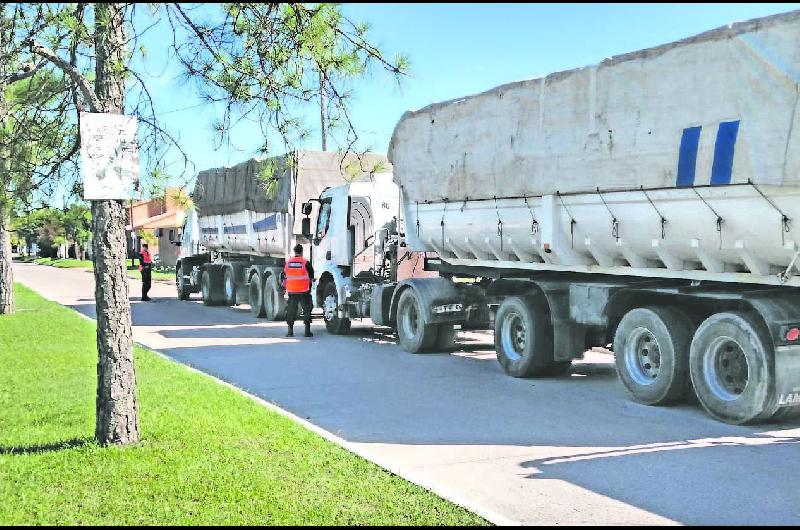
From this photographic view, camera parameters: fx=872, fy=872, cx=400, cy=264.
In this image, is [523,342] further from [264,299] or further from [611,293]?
[264,299]

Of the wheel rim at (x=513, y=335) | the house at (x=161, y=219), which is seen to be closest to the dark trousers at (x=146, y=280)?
the house at (x=161, y=219)

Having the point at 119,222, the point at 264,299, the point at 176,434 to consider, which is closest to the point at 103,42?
the point at 119,222

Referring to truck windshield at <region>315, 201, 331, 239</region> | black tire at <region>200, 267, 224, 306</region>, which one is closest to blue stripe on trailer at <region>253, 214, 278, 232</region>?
truck windshield at <region>315, 201, 331, 239</region>

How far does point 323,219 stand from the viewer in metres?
17.8

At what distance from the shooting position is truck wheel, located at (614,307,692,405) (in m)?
9.31

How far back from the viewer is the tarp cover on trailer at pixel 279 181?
772 cm

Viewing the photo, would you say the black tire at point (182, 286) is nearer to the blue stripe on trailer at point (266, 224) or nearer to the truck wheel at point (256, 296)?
the truck wheel at point (256, 296)

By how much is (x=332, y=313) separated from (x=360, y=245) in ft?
4.91

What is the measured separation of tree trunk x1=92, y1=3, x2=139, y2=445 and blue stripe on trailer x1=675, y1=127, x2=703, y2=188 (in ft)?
17.6

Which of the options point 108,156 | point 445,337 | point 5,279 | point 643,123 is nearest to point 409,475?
point 108,156

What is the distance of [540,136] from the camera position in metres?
11.0

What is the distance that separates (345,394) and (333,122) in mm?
4211

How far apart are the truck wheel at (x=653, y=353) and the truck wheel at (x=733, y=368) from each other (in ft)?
1.04

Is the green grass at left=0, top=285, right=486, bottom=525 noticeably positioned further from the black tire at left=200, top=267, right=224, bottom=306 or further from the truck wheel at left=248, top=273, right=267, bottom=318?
the black tire at left=200, top=267, right=224, bottom=306
